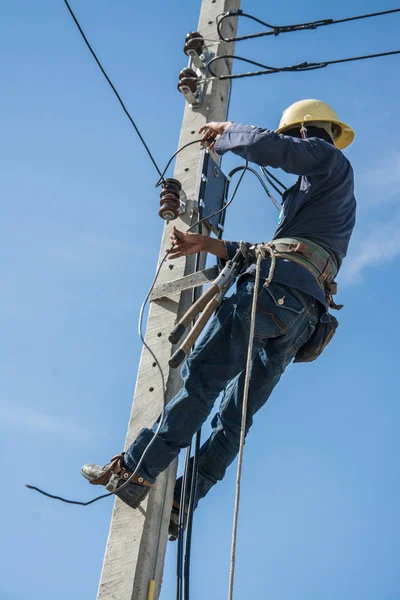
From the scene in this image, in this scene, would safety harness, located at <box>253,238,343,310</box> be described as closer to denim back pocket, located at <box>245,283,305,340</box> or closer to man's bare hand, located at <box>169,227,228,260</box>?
denim back pocket, located at <box>245,283,305,340</box>

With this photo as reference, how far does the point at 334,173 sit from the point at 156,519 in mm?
1778

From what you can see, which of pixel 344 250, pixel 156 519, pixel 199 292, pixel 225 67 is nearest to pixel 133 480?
pixel 156 519

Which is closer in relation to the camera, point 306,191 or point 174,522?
point 174,522

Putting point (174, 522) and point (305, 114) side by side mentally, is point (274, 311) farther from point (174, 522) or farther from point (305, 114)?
point (305, 114)

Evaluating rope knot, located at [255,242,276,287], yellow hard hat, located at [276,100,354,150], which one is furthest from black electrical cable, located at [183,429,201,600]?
yellow hard hat, located at [276,100,354,150]

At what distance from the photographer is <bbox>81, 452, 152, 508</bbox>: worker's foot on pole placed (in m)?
3.53

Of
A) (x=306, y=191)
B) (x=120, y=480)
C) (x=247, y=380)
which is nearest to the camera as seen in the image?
(x=247, y=380)

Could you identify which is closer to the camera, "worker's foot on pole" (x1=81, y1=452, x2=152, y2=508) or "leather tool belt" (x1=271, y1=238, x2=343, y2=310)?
"worker's foot on pole" (x1=81, y1=452, x2=152, y2=508)

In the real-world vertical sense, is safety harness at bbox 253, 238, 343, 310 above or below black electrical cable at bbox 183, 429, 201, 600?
above

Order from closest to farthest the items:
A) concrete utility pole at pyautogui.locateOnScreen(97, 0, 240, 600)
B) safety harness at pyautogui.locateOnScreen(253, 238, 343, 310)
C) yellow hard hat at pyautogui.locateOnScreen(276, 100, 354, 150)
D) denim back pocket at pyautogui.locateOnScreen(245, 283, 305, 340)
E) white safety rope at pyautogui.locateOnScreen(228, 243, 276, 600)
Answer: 1. white safety rope at pyautogui.locateOnScreen(228, 243, 276, 600)
2. concrete utility pole at pyautogui.locateOnScreen(97, 0, 240, 600)
3. denim back pocket at pyautogui.locateOnScreen(245, 283, 305, 340)
4. safety harness at pyautogui.locateOnScreen(253, 238, 343, 310)
5. yellow hard hat at pyautogui.locateOnScreen(276, 100, 354, 150)

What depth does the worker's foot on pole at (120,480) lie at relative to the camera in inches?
139

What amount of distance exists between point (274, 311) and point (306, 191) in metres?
0.66

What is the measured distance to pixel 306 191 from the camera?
3.95 metres

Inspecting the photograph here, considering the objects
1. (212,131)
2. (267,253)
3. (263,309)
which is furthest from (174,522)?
(212,131)
